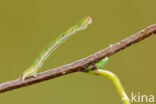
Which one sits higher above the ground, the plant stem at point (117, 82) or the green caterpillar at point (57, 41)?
the green caterpillar at point (57, 41)

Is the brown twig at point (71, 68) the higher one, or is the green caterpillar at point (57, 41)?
the green caterpillar at point (57, 41)

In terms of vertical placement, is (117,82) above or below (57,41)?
below

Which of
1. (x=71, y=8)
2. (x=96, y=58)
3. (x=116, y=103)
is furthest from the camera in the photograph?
(x=71, y=8)

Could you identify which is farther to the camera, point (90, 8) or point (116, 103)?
point (90, 8)

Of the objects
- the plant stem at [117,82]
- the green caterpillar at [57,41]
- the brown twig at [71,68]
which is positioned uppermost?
the green caterpillar at [57,41]

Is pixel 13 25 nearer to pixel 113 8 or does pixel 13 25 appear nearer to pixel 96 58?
pixel 113 8

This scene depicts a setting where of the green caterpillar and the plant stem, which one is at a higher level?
the green caterpillar

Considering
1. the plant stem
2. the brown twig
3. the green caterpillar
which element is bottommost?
the plant stem

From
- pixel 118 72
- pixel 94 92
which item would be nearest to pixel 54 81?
pixel 94 92

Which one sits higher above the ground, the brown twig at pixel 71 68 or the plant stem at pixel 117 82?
the brown twig at pixel 71 68

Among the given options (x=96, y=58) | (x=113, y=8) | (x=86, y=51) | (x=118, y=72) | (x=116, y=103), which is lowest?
(x=96, y=58)

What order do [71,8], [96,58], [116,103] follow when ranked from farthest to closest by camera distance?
[71,8] → [116,103] → [96,58]
